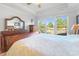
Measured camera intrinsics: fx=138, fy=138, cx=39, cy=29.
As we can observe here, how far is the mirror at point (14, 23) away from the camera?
1877 mm

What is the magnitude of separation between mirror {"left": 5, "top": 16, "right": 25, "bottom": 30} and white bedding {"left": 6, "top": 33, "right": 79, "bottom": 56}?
20cm

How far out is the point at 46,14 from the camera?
6.33ft

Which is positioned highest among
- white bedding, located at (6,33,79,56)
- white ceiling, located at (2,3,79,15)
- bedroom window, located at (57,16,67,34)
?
white ceiling, located at (2,3,79,15)

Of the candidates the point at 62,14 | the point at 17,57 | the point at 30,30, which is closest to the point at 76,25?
the point at 62,14

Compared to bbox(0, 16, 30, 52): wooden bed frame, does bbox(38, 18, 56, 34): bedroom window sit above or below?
above

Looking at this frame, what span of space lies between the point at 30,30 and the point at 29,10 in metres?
0.28

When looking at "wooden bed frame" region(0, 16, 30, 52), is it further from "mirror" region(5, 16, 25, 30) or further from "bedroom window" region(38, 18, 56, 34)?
"bedroom window" region(38, 18, 56, 34)

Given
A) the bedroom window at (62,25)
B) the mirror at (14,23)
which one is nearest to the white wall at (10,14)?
the mirror at (14,23)

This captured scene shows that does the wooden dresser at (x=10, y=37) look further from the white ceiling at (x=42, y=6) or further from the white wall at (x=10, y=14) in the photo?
the white ceiling at (x=42, y=6)

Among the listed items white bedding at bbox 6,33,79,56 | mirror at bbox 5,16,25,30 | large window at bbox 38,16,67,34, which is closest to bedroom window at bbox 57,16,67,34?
large window at bbox 38,16,67,34

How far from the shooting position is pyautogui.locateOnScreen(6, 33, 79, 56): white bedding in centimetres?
185

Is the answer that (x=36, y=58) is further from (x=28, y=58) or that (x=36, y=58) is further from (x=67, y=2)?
(x=67, y=2)

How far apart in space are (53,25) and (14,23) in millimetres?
550

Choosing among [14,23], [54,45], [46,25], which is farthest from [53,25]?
[14,23]
